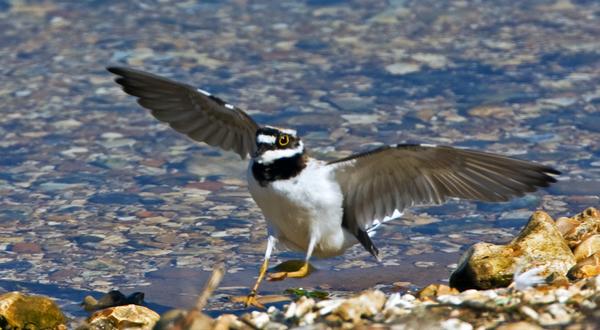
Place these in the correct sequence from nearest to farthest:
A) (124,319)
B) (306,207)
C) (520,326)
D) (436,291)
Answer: (520,326), (436,291), (124,319), (306,207)

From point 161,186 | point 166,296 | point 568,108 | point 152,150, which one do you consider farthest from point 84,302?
point 568,108

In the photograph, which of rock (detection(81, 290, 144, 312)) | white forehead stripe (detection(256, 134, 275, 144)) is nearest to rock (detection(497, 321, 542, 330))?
white forehead stripe (detection(256, 134, 275, 144))

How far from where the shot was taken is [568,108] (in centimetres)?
1095

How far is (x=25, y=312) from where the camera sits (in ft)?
20.6

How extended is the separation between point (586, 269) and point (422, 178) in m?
1.32

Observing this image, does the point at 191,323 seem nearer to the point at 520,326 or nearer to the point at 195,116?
the point at 520,326

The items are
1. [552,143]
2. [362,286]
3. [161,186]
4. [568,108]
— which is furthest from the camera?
[568,108]

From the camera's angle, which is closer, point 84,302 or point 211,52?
point 84,302

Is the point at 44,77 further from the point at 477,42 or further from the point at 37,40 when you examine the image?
the point at 477,42

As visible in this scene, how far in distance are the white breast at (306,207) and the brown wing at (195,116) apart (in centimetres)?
101

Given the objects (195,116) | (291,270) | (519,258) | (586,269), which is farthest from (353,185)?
(586,269)

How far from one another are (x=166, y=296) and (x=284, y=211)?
2.84 feet

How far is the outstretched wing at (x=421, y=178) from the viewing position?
6898 mm

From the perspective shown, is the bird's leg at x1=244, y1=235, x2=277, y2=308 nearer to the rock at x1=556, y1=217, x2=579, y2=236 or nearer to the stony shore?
the stony shore
